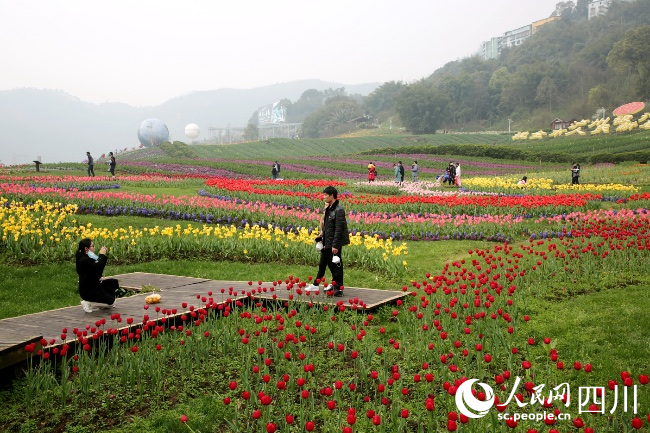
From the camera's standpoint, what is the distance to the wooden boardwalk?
6358 mm

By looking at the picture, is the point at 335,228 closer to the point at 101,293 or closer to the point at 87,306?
the point at 101,293

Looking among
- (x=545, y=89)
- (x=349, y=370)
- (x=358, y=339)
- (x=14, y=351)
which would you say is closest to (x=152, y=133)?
(x=545, y=89)

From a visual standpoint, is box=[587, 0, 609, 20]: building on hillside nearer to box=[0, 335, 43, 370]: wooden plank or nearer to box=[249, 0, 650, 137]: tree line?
box=[249, 0, 650, 137]: tree line

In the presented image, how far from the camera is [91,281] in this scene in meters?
7.79

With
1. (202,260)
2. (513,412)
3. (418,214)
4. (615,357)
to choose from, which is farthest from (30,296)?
(418,214)

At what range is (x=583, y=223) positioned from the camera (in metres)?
14.6

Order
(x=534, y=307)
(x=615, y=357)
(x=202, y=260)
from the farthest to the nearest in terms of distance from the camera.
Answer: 1. (x=202, y=260)
2. (x=534, y=307)
3. (x=615, y=357)

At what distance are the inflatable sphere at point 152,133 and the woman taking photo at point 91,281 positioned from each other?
84.7m

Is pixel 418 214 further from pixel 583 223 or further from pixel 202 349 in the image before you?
pixel 202 349

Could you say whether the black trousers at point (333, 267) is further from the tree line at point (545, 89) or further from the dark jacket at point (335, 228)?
the tree line at point (545, 89)

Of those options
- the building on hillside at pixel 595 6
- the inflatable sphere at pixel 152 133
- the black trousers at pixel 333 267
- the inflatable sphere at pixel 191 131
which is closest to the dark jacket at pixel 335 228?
the black trousers at pixel 333 267

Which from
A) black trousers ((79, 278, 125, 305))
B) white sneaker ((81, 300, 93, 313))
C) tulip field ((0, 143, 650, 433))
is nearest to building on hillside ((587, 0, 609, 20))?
tulip field ((0, 143, 650, 433))

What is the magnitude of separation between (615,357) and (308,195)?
53.2 feet

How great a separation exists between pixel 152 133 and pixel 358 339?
293 ft
